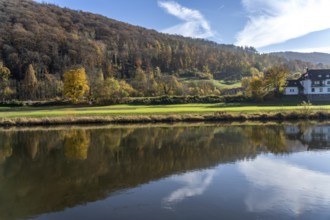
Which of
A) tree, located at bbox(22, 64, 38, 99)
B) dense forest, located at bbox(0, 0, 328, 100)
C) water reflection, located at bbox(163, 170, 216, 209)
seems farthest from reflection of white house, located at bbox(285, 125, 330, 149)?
tree, located at bbox(22, 64, 38, 99)

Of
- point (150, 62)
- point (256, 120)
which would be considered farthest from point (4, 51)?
point (256, 120)

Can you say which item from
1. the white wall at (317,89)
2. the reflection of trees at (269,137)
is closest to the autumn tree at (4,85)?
the reflection of trees at (269,137)

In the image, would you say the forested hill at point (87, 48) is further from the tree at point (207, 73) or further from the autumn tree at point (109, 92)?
the autumn tree at point (109, 92)

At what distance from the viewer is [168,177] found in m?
19.1

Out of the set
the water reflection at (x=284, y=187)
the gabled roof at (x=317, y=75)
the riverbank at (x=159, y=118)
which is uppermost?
the gabled roof at (x=317, y=75)

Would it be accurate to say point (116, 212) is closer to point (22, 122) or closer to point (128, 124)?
point (128, 124)

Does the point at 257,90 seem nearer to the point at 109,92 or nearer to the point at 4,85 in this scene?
the point at 109,92

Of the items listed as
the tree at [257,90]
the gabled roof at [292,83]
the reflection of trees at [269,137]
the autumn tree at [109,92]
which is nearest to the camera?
the reflection of trees at [269,137]

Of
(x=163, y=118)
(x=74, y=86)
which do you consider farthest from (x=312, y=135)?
(x=74, y=86)

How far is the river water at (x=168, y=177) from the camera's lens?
14.2m

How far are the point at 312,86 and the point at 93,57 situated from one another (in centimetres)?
8018

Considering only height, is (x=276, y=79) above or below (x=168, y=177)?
above

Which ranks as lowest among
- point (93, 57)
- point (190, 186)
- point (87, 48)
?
point (190, 186)

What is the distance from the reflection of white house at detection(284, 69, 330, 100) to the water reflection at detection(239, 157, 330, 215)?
6493 cm
